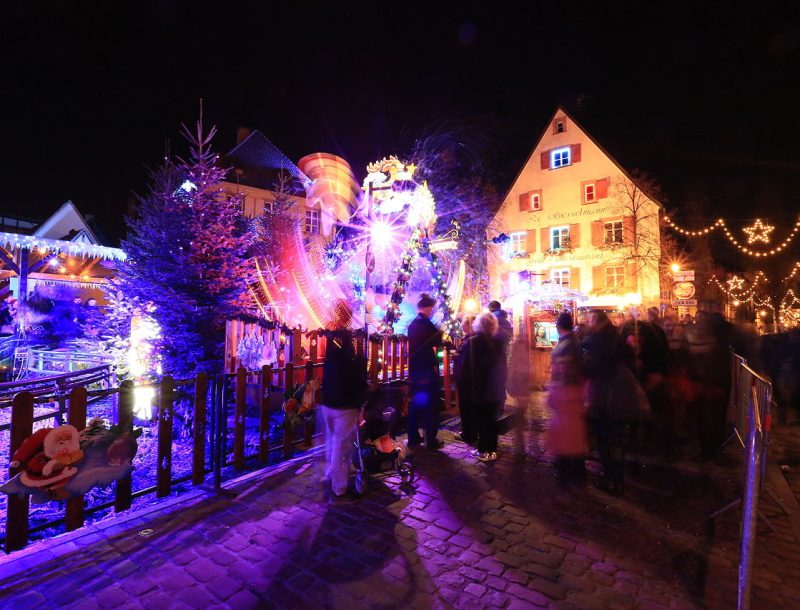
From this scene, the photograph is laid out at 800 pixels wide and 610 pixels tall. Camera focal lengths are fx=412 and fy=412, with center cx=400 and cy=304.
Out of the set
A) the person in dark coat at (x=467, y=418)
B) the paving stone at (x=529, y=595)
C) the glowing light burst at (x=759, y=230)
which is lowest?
the paving stone at (x=529, y=595)

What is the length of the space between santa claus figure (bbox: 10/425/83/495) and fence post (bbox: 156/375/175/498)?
0.95 m

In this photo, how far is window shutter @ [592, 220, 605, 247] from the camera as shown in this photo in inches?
869

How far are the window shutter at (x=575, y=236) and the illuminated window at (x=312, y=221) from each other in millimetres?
15092

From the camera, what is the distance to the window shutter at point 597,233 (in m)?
22.1

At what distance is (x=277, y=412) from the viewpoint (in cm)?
867

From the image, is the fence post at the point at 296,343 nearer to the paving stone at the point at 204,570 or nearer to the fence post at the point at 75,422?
the fence post at the point at 75,422

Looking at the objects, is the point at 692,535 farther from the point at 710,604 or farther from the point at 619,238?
the point at 619,238

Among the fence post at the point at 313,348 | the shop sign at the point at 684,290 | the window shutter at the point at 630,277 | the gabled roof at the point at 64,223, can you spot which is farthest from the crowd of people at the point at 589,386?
the gabled roof at the point at 64,223

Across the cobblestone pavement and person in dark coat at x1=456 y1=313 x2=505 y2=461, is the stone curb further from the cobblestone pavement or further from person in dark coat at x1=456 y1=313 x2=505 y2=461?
person in dark coat at x1=456 y1=313 x2=505 y2=461

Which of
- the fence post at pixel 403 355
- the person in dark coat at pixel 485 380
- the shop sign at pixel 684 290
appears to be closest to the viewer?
the person in dark coat at pixel 485 380

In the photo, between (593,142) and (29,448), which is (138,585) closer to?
(29,448)

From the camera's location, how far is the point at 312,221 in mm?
26875

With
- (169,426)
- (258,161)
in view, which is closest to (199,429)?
(169,426)

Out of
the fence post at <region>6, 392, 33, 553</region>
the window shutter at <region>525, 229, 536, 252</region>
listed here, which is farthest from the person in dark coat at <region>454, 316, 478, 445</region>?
the window shutter at <region>525, 229, 536, 252</region>
